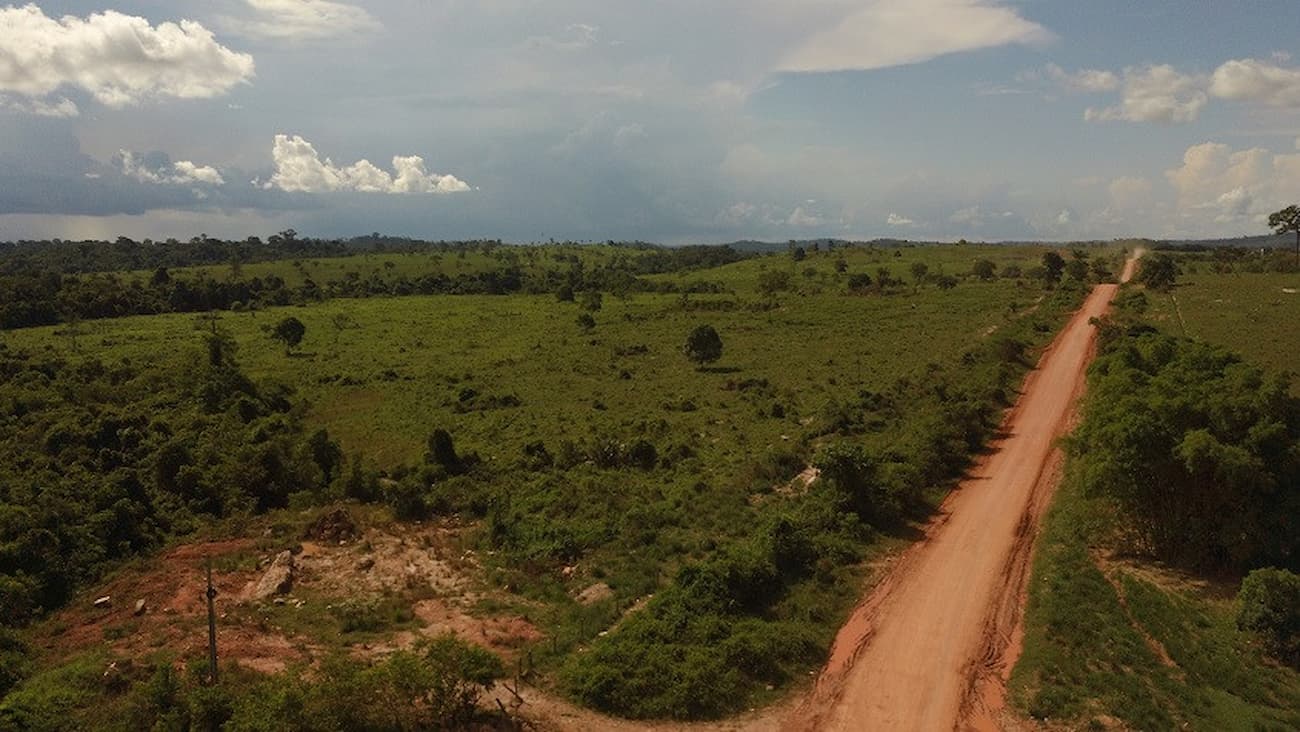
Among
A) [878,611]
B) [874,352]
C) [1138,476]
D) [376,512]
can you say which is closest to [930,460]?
[1138,476]

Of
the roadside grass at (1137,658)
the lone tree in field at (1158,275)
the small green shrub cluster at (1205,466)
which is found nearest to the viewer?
the roadside grass at (1137,658)

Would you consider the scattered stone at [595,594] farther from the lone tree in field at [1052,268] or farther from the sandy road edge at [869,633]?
the lone tree in field at [1052,268]

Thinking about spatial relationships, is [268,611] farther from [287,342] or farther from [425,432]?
[287,342]

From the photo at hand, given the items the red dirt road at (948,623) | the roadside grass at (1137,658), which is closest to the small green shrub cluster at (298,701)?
the red dirt road at (948,623)

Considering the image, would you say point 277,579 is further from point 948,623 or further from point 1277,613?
point 1277,613

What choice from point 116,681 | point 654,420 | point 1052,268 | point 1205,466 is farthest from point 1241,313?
A: point 116,681

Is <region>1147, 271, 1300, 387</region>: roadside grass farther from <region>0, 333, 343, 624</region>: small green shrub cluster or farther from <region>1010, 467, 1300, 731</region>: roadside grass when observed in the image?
<region>0, 333, 343, 624</region>: small green shrub cluster
